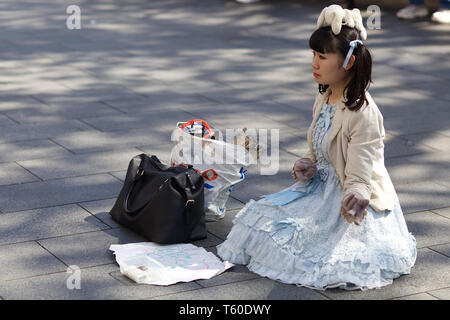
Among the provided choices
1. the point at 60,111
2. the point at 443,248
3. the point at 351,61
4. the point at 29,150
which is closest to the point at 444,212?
the point at 443,248

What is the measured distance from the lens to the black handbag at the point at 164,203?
4535mm

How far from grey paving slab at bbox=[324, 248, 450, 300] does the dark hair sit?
0.93 meters

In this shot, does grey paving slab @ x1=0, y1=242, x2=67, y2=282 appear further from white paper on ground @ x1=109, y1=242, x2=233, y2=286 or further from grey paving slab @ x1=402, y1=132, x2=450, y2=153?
grey paving slab @ x1=402, y1=132, x2=450, y2=153

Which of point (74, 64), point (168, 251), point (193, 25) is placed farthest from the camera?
point (193, 25)

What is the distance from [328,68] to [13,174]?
8.58ft

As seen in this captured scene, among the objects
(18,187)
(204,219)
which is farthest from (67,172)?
(204,219)

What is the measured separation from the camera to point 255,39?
1102 cm

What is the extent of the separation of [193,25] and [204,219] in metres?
7.68

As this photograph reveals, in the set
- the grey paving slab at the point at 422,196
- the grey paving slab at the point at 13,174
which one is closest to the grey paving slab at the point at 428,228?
the grey paving slab at the point at 422,196

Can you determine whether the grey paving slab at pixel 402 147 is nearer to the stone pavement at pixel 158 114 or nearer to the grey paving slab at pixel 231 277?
the stone pavement at pixel 158 114

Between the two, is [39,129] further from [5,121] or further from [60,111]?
[60,111]

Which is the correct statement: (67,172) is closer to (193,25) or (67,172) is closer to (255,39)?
(255,39)

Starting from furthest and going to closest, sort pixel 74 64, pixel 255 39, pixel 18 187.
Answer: pixel 255 39, pixel 74 64, pixel 18 187

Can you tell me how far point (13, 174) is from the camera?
5699mm
